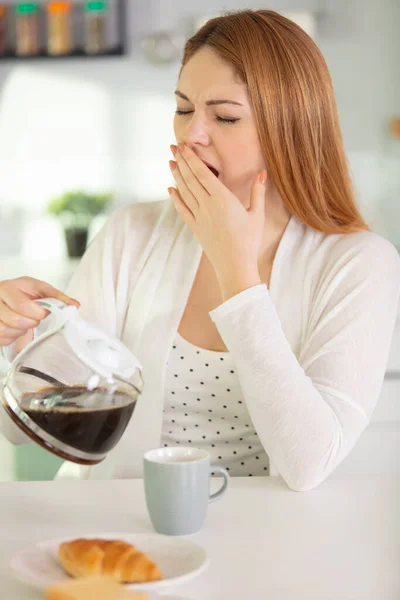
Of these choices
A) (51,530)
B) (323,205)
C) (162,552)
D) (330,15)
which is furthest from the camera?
(330,15)

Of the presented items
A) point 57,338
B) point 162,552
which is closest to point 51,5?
point 57,338

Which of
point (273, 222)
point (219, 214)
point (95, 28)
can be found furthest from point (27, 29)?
point (219, 214)

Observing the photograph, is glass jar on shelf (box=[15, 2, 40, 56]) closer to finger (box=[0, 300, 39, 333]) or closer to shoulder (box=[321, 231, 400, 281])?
shoulder (box=[321, 231, 400, 281])

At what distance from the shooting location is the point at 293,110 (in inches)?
52.7

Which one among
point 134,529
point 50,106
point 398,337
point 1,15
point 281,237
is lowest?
point 398,337

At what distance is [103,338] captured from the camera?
0.85 metres

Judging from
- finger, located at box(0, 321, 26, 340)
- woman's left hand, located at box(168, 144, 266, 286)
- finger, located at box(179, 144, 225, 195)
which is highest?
finger, located at box(179, 144, 225, 195)

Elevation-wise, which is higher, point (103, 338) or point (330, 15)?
point (330, 15)

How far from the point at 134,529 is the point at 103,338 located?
0.21 meters

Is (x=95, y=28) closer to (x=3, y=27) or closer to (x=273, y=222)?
(x=3, y=27)

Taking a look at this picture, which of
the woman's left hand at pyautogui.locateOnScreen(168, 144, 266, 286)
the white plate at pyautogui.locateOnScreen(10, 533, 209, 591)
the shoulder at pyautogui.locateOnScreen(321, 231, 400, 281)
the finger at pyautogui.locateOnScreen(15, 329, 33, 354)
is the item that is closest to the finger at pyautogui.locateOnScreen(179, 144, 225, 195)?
the woman's left hand at pyautogui.locateOnScreen(168, 144, 266, 286)

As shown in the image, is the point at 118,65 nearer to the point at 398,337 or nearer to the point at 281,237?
the point at 398,337

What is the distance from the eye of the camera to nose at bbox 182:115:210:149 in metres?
1.30

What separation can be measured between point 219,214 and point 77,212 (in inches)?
70.5
